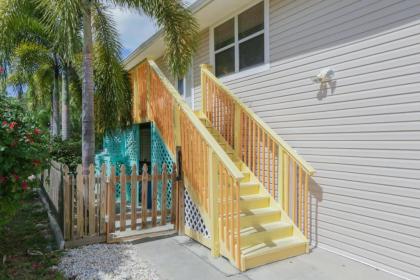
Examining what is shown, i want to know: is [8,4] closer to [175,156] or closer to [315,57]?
[175,156]

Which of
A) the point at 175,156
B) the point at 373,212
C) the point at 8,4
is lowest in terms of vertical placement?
the point at 373,212

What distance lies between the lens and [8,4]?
6184mm

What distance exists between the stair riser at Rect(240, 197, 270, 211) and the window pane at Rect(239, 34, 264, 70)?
269 cm

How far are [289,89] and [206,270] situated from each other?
321cm

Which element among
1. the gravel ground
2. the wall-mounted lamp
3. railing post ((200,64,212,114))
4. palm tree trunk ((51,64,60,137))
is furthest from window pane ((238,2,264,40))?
palm tree trunk ((51,64,60,137))

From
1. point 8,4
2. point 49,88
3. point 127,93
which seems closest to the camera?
point 8,4

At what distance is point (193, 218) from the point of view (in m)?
5.00

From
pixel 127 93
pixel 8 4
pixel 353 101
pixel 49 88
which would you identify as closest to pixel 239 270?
pixel 353 101

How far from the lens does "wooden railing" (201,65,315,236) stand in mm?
4664

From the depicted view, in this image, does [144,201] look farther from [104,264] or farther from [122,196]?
[104,264]

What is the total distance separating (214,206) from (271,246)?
0.99 m

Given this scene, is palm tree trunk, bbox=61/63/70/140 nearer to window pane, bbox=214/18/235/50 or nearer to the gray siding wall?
window pane, bbox=214/18/235/50

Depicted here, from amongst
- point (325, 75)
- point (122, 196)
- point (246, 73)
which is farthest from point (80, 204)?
point (325, 75)


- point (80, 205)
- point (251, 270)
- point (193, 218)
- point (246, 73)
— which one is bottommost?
point (251, 270)
